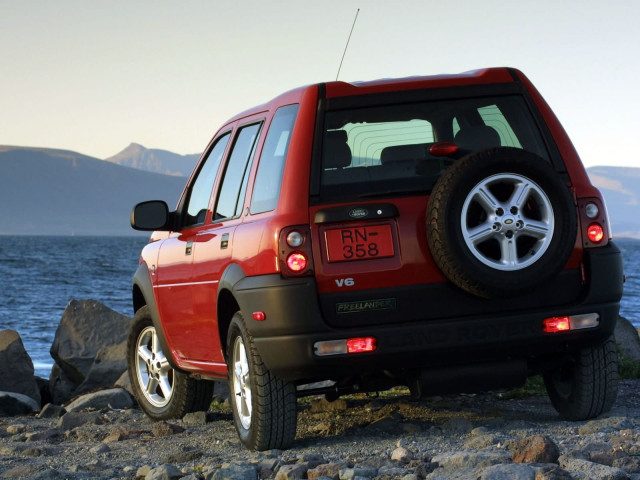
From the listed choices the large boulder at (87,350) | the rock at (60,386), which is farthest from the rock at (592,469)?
the rock at (60,386)

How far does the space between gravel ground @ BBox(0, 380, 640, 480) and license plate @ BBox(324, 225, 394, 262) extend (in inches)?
36.9

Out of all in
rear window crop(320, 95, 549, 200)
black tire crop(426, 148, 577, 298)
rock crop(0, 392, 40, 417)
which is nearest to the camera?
black tire crop(426, 148, 577, 298)

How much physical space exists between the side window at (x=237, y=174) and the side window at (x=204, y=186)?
245 millimetres

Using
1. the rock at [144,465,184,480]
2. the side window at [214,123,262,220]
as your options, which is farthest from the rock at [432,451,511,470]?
the side window at [214,123,262,220]

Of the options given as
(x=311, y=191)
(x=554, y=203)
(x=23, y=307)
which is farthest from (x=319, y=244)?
(x=23, y=307)

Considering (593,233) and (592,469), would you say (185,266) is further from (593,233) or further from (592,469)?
(592,469)

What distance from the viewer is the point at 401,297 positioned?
5336mm

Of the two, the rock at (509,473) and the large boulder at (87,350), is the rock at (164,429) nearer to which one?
the rock at (509,473)

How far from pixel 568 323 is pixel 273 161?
173 centimetres

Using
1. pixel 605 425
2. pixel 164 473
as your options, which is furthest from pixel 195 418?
pixel 605 425

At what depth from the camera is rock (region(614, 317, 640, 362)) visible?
11.0 m

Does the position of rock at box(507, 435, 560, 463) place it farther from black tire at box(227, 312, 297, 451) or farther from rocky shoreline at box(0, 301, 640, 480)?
black tire at box(227, 312, 297, 451)

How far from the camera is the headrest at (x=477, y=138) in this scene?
5684 millimetres

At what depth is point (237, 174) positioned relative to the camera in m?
6.36
